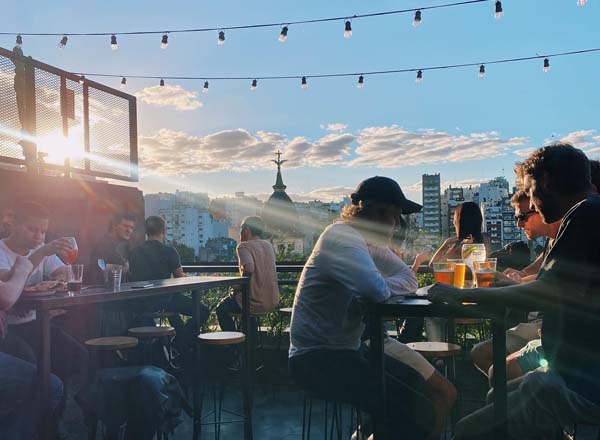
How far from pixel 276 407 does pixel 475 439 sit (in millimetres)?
2915

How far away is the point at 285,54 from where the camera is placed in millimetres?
7297

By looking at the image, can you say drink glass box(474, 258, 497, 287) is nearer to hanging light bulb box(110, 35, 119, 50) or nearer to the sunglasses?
the sunglasses

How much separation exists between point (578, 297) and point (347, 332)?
2.80ft

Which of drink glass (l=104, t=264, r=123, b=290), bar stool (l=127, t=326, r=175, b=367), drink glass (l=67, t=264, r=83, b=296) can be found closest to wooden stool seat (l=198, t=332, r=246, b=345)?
bar stool (l=127, t=326, r=175, b=367)

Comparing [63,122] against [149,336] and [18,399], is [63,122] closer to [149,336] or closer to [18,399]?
[149,336]

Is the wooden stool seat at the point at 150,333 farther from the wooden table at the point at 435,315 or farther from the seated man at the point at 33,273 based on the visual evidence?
the wooden table at the point at 435,315

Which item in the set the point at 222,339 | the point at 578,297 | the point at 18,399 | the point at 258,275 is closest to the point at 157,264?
the point at 258,275

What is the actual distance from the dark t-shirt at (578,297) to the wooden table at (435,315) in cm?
16

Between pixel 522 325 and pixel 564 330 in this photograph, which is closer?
pixel 564 330

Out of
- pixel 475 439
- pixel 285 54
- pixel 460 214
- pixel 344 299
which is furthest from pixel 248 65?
pixel 475 439

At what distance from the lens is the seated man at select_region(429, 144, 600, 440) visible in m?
1.69

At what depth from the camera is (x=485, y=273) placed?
226cm

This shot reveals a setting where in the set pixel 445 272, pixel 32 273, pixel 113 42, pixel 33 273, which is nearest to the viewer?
pixel 445 272

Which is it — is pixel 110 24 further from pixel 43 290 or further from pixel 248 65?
pixel 43 290
